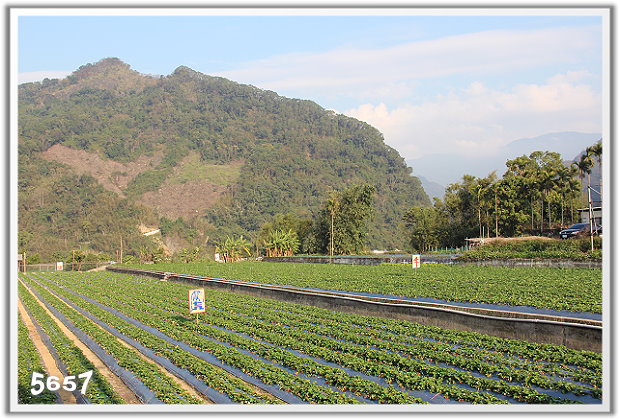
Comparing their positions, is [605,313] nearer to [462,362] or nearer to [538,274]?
[462,362]

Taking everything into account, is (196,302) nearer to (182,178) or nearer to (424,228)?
(424,228)

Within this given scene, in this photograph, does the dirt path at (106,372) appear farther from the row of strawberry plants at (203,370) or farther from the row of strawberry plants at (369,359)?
the row of strawberry plants at (369,359)

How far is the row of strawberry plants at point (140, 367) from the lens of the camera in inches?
390

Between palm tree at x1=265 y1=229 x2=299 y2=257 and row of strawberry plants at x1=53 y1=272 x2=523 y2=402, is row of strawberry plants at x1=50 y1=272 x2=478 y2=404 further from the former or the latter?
palm tree at x1=265 y1=229 x2=299 y2=257

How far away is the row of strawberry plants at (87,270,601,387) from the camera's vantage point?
1045cm

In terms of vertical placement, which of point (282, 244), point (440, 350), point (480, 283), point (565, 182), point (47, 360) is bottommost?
point (47, 360)

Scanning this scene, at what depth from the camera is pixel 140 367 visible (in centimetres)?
1195

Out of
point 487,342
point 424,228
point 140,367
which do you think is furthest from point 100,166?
point 487,342

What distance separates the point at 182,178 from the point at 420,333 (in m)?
152

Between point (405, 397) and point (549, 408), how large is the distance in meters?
2.39

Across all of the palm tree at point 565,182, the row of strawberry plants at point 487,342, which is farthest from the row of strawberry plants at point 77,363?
the palm tree at point 565,182

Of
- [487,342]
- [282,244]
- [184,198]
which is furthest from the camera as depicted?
[184,198]

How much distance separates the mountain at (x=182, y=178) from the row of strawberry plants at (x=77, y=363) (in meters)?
72.8

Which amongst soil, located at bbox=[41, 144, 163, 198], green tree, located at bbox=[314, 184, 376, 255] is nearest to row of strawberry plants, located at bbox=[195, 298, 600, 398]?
green tree, located at bbox=[314, 184, 376, 255]
